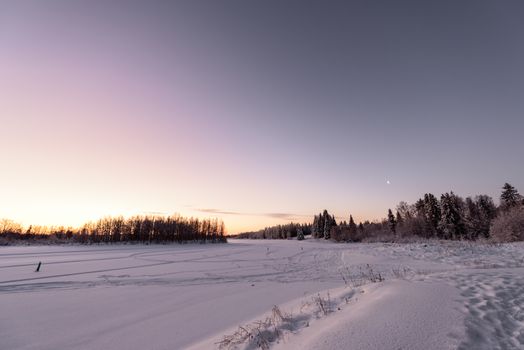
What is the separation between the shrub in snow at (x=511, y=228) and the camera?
3431 centimetres

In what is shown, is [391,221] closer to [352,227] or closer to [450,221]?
[352,227]

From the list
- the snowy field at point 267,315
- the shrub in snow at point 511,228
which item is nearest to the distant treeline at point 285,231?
the shrub in snow at point 511,228

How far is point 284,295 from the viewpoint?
1048cm

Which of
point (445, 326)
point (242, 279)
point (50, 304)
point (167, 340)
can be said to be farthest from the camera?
point (242, 279)

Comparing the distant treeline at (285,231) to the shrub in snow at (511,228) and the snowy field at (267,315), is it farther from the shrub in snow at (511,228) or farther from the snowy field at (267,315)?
the snowy field at (267,315)

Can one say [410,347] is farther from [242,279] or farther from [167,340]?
[242,279]

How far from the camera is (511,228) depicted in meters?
35.2

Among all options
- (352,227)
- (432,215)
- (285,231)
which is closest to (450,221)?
(432,215)

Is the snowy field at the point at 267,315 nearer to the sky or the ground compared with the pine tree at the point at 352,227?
nearer to the ground

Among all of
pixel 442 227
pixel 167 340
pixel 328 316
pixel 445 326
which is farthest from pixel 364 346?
pixel 442 227

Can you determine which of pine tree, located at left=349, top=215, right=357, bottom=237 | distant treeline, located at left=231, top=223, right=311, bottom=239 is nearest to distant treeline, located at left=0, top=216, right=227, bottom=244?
pine tree, located at left=349, top=215, right=357, bottom=237

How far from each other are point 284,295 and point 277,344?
5896 millimetres

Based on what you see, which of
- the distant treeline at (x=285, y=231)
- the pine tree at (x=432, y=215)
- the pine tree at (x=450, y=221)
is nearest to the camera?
the pine tree at (x=450, y=221)

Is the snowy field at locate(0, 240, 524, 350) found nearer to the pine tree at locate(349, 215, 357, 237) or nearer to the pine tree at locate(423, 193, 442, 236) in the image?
the pine tree at locate(423, 193, 442, 236)
